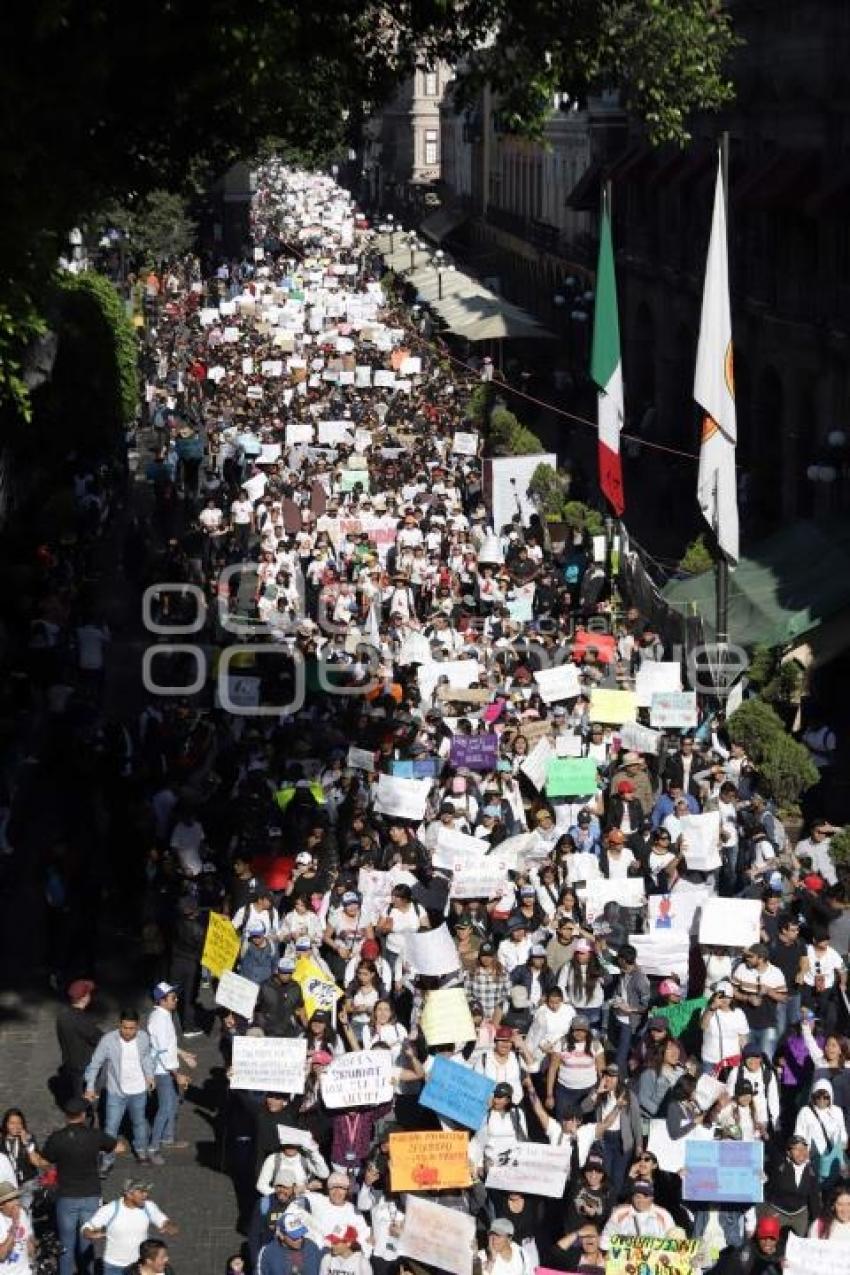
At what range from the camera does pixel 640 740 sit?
76.9ft

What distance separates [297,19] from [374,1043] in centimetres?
733

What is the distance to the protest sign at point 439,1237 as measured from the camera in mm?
13562

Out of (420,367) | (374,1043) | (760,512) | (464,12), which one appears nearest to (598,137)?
(420,367)

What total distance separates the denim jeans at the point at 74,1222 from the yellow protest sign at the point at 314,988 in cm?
247

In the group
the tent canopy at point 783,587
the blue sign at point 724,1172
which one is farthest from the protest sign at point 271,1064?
the tent canopy at point 783,587

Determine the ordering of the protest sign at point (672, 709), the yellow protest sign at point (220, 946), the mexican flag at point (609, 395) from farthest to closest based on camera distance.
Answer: the mexican flag at point (609, 395) < the protest sign at point (672, 709) < the yellow protest sign at point (220, 946)

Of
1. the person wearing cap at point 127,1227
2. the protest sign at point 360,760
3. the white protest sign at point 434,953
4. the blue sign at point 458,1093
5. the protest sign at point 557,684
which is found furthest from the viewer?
the protest sign at point 557,684

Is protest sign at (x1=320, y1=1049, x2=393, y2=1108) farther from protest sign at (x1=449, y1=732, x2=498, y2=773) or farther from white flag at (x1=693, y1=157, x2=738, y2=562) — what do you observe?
white flag at (x1=693, y1=157, x2=738, y2=562)

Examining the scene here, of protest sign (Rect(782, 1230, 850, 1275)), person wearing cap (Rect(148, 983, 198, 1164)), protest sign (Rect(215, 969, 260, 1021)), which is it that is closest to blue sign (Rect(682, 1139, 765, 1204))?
protest sign (Rect(782, 1230, 850, 1275))

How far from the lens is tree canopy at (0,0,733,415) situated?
672 inches

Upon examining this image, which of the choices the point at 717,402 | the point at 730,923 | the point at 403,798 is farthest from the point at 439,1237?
the point at 717,402

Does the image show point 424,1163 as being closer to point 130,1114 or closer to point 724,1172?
point 724,1172

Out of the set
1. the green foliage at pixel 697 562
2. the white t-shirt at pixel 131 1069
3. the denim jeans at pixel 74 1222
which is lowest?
the denim jeans at pixel 74 1222

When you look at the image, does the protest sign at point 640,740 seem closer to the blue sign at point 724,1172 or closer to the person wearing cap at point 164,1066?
the person wearing cap at point 164,1066
